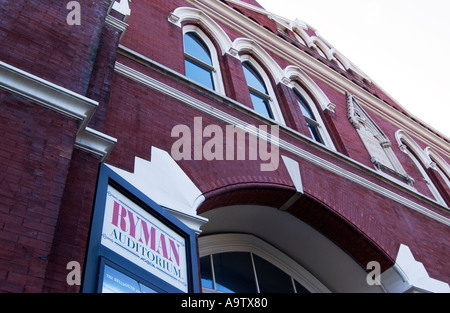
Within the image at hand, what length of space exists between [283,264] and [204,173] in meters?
3.34

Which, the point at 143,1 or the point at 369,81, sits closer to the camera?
the point at 143,1

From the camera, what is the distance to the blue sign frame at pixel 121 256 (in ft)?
11.0

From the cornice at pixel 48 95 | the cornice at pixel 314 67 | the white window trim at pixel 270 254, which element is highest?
the cornice at pixel 314 67

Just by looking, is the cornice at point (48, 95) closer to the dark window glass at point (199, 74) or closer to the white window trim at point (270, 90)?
the dark window glass at point (199, 74)

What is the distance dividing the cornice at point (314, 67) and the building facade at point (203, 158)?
0.06 meters

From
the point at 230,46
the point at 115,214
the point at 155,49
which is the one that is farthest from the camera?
the point at 230,46

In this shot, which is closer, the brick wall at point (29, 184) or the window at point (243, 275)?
the brick wall at point (29, 184)

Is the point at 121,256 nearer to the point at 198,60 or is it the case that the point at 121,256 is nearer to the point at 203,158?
the point at 203,158

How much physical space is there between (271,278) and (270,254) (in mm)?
496

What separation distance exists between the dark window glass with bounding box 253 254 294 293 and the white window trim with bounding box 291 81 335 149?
10.8 ft

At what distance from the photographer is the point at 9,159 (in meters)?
3.54

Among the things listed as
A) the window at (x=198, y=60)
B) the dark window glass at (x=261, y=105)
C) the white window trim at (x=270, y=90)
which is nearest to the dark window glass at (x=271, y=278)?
the white window trim at (x=270, y=90)

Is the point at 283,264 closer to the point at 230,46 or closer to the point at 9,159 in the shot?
the point at 230,46
